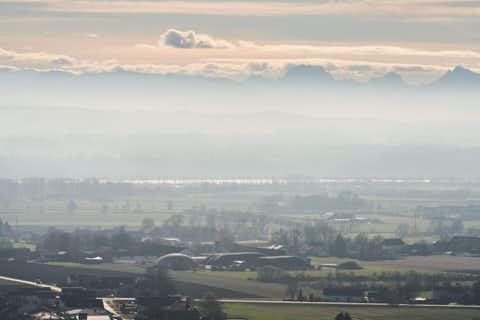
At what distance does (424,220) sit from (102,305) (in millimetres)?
82908

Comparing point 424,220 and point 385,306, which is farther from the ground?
point 424,220

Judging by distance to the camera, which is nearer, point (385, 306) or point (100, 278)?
point (385, 306)

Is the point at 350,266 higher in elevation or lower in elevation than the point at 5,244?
lower

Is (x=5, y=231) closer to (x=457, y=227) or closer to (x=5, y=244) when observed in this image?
(x=5, y=244)

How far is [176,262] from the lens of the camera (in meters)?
86.6

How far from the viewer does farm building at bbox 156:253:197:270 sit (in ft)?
279

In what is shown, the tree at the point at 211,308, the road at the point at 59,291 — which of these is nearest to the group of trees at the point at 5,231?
the road at the point at 59,291

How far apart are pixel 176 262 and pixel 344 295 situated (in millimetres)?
20983

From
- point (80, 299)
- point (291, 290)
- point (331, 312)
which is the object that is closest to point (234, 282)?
point (291, 290)

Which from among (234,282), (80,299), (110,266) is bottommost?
(80,299)

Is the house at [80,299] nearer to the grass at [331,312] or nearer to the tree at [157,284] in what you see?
the tree at [157,284]

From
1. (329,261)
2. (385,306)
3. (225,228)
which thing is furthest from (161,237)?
(385,306)

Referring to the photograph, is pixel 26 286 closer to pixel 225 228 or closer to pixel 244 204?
pixel 225 228

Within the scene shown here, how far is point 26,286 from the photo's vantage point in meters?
70.6
